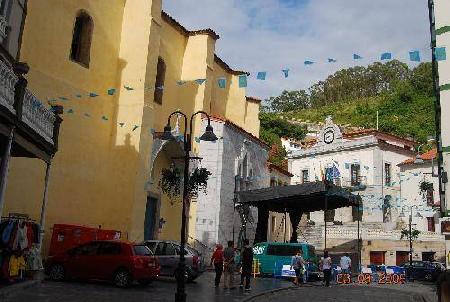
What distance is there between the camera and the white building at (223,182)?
2769 cm

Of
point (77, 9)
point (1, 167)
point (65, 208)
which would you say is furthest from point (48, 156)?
point (77, 9)

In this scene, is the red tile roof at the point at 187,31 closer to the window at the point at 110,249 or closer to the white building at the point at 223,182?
the white building at the point at 223,182

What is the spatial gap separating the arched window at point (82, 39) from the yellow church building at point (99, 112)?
5 centimetres

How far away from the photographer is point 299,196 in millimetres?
28188

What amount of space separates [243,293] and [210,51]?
1750cm

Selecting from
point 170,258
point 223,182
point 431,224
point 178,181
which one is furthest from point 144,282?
point 431,224

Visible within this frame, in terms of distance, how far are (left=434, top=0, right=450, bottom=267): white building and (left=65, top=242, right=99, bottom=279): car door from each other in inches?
494

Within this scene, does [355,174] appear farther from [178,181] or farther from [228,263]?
[228,263]

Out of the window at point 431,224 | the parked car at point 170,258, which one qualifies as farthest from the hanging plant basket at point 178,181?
the window at point 431,224

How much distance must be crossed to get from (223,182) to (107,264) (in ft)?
42.9

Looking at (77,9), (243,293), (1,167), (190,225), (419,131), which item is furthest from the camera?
(419,131)

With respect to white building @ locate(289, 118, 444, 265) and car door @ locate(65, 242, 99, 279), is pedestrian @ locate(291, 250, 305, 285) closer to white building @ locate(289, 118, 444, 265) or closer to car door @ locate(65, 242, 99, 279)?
car door @ locate(65, 242, 99, 279)

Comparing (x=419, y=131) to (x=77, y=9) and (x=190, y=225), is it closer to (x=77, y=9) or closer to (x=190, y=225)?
(x=190, y=225)

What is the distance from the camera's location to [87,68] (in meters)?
23.2
